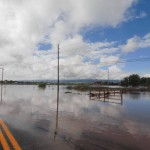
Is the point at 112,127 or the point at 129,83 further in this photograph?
the point at 129,83

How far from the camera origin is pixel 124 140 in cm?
980

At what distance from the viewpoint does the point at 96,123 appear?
45.8 feet

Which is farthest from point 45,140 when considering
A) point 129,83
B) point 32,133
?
point 129,83

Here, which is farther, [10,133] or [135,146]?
[10,133]

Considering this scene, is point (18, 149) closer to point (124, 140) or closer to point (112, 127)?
point (124, 140)

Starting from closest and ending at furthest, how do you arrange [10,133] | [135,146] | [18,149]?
[18,149]
[135,146]
[10,133]

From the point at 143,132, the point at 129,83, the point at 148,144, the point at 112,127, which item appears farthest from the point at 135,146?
the point at 129,83

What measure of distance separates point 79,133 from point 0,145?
159 inches

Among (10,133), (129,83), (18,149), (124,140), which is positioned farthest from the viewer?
(129,83)

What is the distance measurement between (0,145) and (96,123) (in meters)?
7.01

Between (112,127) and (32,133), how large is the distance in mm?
4764

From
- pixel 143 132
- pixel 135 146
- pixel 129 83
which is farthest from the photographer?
pixel 129 83

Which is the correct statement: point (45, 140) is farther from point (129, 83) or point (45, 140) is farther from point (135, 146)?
point (129, 83)

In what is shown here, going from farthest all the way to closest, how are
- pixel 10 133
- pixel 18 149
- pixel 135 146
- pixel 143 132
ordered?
pixel 143 132
pixel 10 133
pixel 135 146
pixel 18 149
